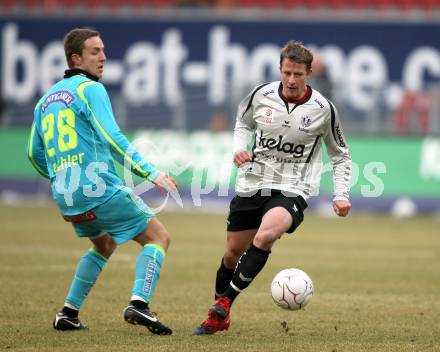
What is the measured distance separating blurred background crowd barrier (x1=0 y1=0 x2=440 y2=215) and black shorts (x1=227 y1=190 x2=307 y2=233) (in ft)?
41.7

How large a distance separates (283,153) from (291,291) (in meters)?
1.13

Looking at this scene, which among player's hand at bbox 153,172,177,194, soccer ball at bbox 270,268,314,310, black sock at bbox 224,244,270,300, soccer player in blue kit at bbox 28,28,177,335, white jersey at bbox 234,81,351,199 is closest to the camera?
player's hand at bbox 153,172,177,194

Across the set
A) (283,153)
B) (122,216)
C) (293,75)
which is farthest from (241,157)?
(122,216)

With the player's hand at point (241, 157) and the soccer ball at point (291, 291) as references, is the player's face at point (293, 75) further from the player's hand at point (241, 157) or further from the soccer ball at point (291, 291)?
the soccer ball at point (291, 291)

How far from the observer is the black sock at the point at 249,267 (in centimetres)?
764

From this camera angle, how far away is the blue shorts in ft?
24.3

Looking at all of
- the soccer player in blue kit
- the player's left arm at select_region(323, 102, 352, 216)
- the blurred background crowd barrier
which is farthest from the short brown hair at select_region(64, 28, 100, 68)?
the blurred background crowd barrier

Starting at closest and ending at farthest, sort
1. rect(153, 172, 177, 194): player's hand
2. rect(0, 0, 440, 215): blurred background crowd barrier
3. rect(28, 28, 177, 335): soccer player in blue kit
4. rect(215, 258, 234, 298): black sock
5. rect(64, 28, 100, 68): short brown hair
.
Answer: rect(153, 172, 177, 194): player's hand → rect(28, 28, 177, 335): soccer player in blue kit → rect(64, 28, 100, 68): short brown hair → rect(215, 258, 234, 298): black sock → rect(0, 0, 440, 215): blurred background crowd barrier

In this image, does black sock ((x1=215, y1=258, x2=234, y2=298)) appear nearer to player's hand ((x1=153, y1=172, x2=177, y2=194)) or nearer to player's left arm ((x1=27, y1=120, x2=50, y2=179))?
player's hand ((x1=153, y1=172, x2=177, y2=194))

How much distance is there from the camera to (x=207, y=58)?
24578 millimetres

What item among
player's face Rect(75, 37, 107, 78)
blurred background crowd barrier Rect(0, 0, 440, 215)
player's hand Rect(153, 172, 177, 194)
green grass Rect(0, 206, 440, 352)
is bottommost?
green grass Rect(0, 206, 440, 352)

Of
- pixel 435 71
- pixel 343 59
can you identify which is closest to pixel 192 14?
pixel 343 59

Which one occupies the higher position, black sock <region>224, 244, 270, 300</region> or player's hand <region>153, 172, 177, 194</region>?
player's hand <region>153, 172, 177, 194</region>

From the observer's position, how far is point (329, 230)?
57.0 ft
